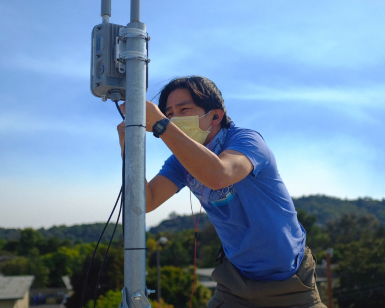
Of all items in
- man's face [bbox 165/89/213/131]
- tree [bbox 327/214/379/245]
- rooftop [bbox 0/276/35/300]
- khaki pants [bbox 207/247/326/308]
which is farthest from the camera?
tree [bbox 327/214/379/245]

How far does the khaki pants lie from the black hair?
101 cm

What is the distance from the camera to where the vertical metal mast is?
2025 mm

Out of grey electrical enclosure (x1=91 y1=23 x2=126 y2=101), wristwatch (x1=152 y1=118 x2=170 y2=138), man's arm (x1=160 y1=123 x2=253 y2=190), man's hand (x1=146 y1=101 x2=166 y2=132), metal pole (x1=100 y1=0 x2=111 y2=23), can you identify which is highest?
metal pole (x1=100 y1=0 x2=111 y2=23)

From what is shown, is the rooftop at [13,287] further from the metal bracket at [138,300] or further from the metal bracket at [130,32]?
the metal bracket at [130,32]

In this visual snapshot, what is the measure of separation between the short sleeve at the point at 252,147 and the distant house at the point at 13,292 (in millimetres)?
29002

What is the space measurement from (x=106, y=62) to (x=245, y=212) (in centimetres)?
118

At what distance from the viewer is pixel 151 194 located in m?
2.95

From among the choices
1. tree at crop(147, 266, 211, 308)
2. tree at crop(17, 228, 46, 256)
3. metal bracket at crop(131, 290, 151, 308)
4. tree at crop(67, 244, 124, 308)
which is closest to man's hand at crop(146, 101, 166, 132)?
metal bracket at crop(131, 290, 151, 308)

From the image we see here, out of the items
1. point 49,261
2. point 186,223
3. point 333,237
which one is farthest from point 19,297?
point 186,223

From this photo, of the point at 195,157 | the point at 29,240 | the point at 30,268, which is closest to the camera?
the point at 195,157

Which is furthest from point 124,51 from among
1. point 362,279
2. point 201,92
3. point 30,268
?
point 30,268

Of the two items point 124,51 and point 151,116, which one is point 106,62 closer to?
point 124,51

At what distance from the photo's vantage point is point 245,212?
8.49 feet

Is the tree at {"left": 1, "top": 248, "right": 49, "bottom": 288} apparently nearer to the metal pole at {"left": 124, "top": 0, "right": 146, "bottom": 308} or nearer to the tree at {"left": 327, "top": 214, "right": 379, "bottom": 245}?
the tree at {"left": 327, "top": 214, "right": 379, "bottom": 245}
